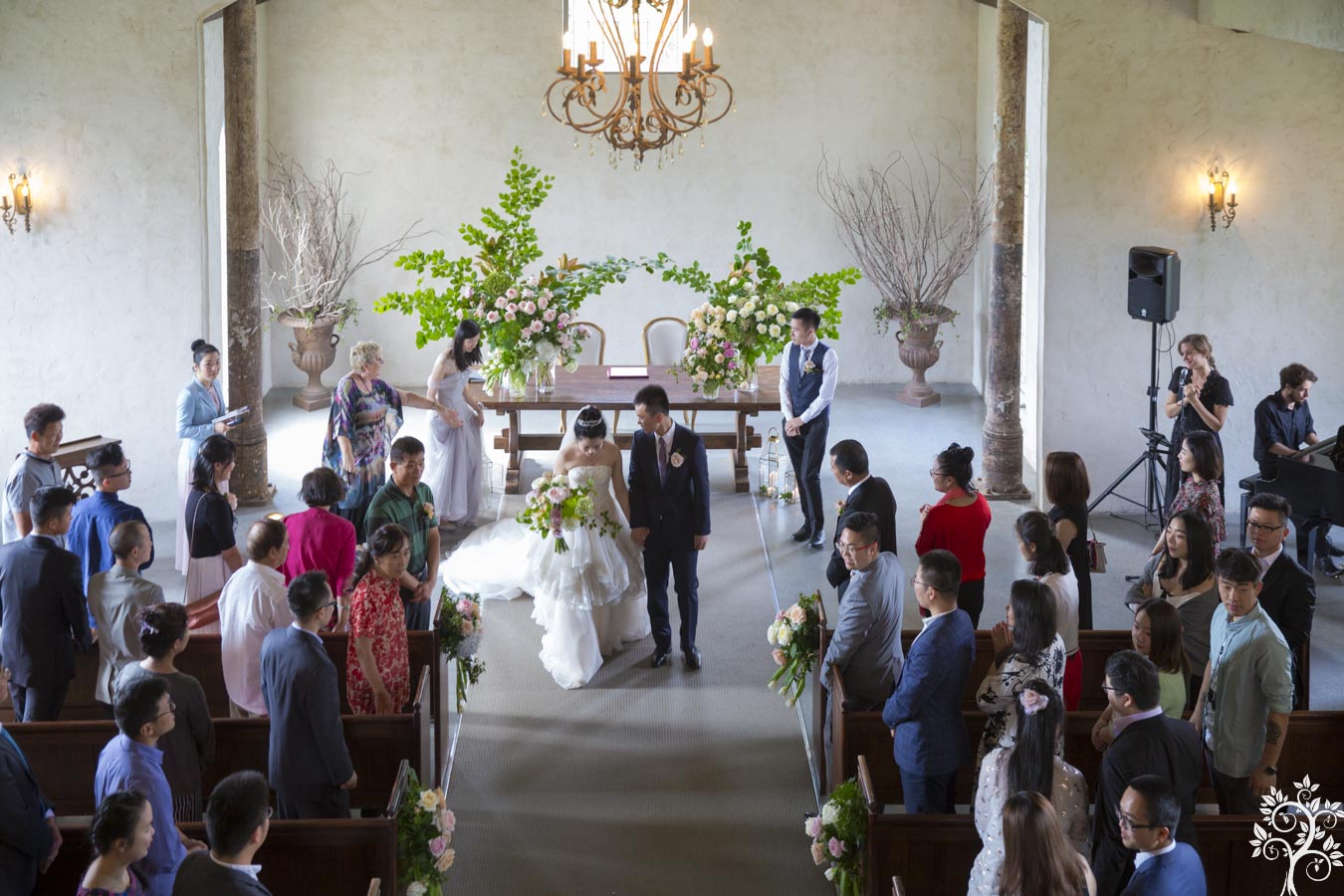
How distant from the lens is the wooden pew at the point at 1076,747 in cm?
574

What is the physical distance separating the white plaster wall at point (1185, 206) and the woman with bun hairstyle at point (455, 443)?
419cm

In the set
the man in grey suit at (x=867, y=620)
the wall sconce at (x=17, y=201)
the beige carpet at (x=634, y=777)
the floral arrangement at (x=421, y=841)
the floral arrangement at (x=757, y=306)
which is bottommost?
the beige carpet at (x=634, y=777)

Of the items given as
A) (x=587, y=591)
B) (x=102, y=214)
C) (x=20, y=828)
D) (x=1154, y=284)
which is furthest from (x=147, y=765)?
(x=1154, y=284)

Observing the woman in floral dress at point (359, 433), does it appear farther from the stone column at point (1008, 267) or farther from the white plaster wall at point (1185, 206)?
the white plaster wall at point (1185, 206)

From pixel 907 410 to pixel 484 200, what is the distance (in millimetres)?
4782

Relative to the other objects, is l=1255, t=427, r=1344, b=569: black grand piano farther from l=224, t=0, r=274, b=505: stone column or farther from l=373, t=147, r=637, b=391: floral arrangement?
l=224, t=0, r=274, b=505: stone column

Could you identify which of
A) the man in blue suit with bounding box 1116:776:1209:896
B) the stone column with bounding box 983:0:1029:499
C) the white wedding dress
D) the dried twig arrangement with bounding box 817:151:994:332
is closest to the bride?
the white wedding dress

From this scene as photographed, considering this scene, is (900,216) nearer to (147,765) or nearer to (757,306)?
(757,306)

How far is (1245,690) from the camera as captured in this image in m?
5.43

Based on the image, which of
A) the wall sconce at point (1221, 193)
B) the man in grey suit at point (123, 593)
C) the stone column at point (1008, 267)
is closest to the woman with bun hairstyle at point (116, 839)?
the man in grey suit at point (123, 593)

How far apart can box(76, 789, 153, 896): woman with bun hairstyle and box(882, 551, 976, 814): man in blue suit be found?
264 centimetres

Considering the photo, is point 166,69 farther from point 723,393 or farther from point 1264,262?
point 1264,262

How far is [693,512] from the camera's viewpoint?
7.81 m

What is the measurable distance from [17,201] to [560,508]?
4.78m
